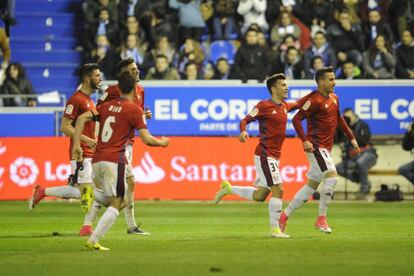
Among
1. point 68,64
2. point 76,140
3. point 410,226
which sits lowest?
point 410,226

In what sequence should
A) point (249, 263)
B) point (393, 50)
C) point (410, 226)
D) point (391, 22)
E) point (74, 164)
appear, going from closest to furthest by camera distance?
point (249, 263) < point (74, 164) < point (410, 226) < point (393, 50) < point (391, 22)

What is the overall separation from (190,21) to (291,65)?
350cm

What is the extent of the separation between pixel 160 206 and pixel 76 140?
31.4 ft

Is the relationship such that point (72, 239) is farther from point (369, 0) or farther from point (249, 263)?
point (369, 0)

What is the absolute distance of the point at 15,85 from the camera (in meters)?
27.1

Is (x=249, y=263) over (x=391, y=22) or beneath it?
beneath

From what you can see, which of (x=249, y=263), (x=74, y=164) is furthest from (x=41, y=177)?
(x=249, y=263)

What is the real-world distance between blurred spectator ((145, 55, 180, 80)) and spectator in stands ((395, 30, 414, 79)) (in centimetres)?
526

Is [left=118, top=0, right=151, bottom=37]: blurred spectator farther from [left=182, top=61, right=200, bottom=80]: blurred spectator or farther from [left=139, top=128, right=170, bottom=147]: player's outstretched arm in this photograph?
[left=139, top=128, right=170, bottom=147]: player's outstretched arm

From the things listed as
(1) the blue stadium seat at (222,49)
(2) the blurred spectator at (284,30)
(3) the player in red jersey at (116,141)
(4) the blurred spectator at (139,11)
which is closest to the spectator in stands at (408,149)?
(2) the blurred spectator at (284,30)

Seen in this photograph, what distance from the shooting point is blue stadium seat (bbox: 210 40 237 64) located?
2873 centimetres

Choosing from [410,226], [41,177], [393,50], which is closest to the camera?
[410,226]

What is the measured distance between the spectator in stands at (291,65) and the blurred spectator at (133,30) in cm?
361

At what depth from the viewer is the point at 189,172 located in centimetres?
2453
